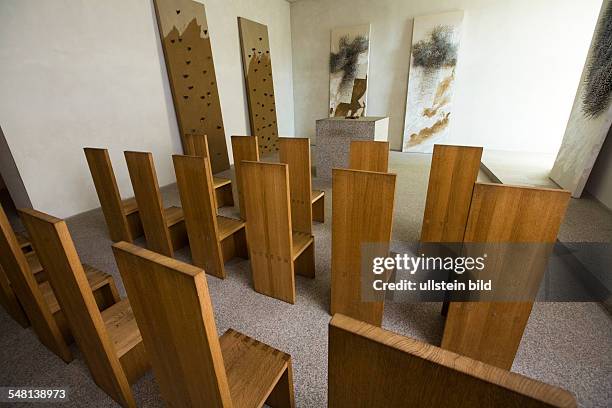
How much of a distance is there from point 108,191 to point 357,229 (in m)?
2.12

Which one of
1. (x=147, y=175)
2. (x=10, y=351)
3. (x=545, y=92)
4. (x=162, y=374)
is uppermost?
(x=545, y=92)

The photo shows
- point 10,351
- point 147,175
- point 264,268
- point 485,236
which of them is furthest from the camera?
point 147,175

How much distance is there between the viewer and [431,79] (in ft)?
16.8

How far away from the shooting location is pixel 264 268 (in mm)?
1745

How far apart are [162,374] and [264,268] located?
0.93 m

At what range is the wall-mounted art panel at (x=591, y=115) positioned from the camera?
2.62 metres

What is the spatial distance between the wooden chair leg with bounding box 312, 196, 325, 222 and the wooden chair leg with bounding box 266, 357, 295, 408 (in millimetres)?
1815

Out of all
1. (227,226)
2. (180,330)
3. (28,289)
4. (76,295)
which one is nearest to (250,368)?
(180,330)

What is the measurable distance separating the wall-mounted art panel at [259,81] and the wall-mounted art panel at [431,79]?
2.71 m

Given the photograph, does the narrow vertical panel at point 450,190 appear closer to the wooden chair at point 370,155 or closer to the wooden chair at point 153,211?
the wooden chair at point 370,155

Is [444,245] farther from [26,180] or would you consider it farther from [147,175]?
[26,180]

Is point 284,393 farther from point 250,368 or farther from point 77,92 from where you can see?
point 77,92

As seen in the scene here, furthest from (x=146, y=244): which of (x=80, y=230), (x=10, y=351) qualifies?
(x=10, y=351)

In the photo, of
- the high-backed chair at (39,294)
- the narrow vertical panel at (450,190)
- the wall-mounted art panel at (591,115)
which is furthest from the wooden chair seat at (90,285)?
the wall-mounted art panel at (591,115)
